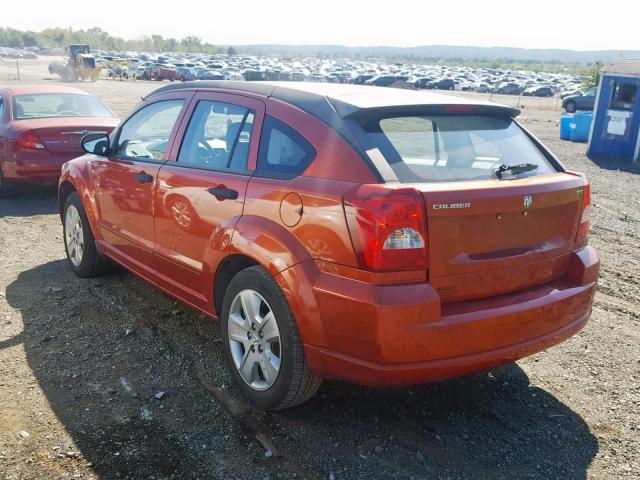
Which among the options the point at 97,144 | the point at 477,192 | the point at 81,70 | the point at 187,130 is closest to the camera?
the point at 477,192

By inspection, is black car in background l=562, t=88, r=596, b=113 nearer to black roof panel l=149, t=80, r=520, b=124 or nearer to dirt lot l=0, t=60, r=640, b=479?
dirt lot l=0, t=60, r=640, b=479

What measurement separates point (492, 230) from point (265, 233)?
1.18 m

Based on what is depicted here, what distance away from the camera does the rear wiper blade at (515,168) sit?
3.30m

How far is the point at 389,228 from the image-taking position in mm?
2854

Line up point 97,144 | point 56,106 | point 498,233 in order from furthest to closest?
point 56,106
point 97,144
point 498,233

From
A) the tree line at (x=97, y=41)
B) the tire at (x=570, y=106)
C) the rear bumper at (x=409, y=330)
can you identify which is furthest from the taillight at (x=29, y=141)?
the tree line at (x=97, y=41)

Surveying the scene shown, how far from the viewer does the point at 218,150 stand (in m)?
3.97

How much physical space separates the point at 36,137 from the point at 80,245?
11.6 ft

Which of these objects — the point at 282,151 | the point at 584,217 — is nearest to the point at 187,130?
the point at 282,151

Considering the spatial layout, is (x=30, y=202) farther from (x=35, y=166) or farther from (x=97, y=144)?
(x=97, y=144)

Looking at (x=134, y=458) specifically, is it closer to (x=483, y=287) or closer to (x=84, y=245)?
(x=483, y=287)

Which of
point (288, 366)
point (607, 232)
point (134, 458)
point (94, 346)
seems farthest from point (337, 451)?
point (607, 232)

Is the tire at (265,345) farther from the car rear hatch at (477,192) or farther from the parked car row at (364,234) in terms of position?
the car rear hatch at (477,192)

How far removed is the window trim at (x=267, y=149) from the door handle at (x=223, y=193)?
197 mm
